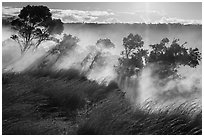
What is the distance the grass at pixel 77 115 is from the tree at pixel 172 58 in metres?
1.90

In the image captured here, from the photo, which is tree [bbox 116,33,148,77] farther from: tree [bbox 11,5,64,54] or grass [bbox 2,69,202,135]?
tree [bbox 11,5,64,54]

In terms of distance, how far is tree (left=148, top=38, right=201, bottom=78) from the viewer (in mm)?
10172

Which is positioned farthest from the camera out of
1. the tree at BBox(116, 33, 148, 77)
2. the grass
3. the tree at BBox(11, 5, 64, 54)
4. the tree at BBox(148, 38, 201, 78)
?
the tree at BBox(11, 5, 64, 54)

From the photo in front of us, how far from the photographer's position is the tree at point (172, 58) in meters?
10.2

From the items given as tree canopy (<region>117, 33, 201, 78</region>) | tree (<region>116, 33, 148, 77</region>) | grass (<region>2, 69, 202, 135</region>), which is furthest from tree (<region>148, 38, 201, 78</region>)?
grass (<region>2, 69, 202, 135</region>)

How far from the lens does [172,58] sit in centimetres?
1048

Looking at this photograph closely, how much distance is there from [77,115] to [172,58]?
402 cm

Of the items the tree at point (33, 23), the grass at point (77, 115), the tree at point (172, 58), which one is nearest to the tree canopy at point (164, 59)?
the tree at point (172, 58)

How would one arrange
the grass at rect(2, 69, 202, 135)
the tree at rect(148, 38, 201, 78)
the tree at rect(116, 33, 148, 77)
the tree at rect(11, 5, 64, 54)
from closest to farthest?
the grass at rect(2, 69, 202, 135) → the tree at rect(148, 38, 201, 78) → the tree at rect(116, 33, 148, 77) → the tree at rect(11, 5, 64, 54)

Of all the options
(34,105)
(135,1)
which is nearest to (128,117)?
(34,105)

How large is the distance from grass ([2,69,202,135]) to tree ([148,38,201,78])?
1.90 m

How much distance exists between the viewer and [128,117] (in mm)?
7246

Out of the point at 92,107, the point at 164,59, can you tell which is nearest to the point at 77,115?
the point at 92,107

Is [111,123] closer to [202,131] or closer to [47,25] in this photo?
[202,131]
